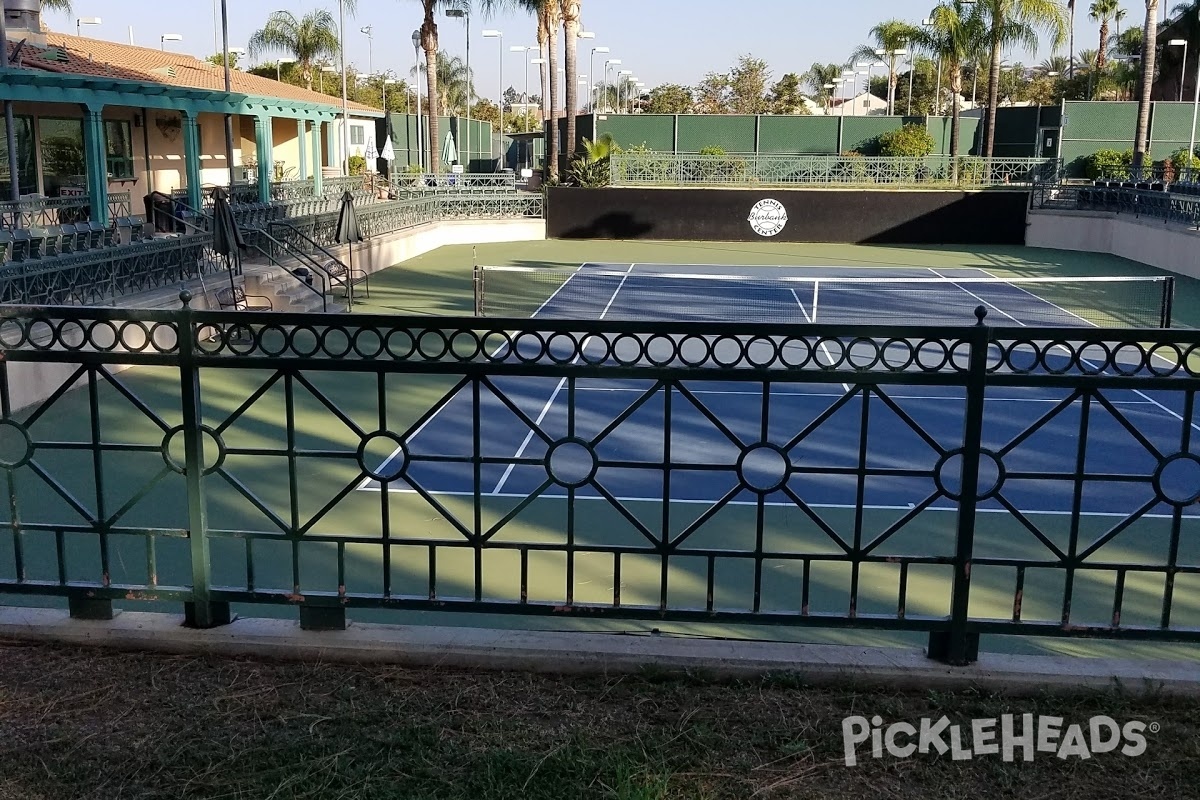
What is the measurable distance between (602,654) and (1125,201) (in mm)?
32391

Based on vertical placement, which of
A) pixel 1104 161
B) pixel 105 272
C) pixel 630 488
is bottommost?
pixel 630 488

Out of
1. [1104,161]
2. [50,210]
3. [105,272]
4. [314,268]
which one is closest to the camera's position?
[105,272]

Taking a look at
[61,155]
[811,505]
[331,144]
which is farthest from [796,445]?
[331,144]

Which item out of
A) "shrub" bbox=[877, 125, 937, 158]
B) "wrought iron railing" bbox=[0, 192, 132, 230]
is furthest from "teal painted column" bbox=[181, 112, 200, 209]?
"shrub" bbox=[877, 125, 937, 158]

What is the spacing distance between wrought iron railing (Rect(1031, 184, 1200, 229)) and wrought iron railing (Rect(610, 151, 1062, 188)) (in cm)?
511

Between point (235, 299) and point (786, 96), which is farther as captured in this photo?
point (786, 96)

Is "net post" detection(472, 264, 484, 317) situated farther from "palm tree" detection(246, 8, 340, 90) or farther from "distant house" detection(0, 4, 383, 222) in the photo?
"palm tree" detection(246, 8, 340, 90)

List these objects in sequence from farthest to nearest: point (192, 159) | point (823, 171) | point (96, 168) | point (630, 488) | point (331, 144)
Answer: point (331, 144) → point (823, 171) → point (192, 159) → point (96, 168) → point (630, 488)

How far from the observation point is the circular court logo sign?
36031 millimetres

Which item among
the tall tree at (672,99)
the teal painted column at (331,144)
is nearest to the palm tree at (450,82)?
the tall tree at (672,99)

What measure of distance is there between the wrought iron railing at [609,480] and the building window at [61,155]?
1740 centimetres

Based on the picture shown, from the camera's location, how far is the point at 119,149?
33188 millimetres

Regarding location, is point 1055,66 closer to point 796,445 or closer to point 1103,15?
point 1103,15
